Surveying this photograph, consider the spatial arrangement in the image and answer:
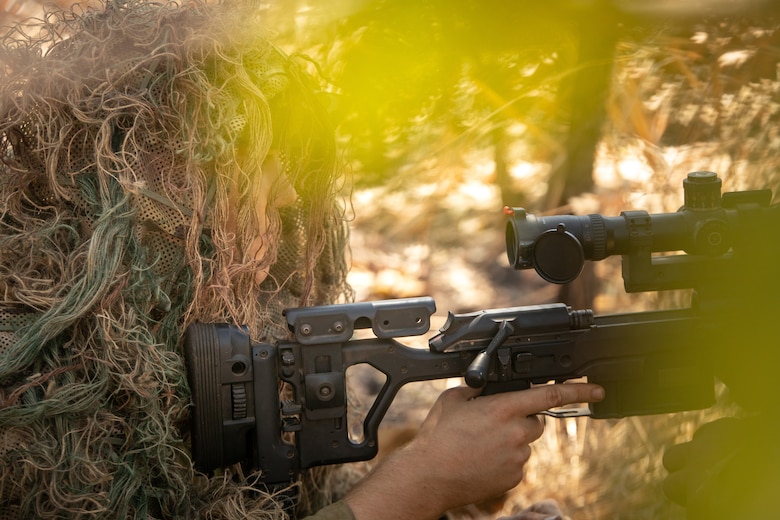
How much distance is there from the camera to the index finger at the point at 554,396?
1883 mm

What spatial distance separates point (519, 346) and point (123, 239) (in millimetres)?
892

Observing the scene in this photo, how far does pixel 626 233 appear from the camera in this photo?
1.90 meters

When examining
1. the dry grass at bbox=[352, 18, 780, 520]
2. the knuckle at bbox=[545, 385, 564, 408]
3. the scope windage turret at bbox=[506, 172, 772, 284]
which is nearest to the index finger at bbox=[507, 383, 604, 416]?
the knuckle at bbox=[545, 385, 564, 408]

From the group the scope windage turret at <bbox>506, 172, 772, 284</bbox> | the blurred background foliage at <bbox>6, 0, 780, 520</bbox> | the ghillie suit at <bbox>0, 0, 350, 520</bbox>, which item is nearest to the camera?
the ghillie suit at <bbox>0, 0, 350, 520</bbox>

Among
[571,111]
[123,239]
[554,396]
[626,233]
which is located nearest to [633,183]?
[571,111]

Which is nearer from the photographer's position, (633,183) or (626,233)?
(626,233)

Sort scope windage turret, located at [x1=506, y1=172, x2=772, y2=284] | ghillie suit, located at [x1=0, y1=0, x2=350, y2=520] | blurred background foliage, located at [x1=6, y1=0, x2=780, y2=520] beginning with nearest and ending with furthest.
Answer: ghillie suit, located at [x1=0, y1=0, x2=350, y2=520] < scope windage turret, located at [x1=506, y1=172, x2=772, y2=284] < blurred background foliage, located at [x1=6, y1=0, x2=780, y2=520]

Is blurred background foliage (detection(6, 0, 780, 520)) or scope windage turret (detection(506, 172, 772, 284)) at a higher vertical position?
blurred background foliage (detection(6, 0, 780, 520))

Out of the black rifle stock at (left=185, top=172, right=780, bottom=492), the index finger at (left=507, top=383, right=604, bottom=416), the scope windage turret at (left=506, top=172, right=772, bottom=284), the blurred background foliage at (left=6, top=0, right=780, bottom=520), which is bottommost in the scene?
the index finger at (left=507, top=383, right=604, bottom=416)

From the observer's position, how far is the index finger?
188 centimetres

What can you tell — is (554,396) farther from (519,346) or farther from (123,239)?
(123,239)

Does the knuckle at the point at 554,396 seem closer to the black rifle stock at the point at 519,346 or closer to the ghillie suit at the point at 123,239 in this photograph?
the black rifle stock at the point at 519,346

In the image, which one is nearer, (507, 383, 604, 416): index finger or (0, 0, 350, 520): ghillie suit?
(0, 0, 350, 520): ghillie suit

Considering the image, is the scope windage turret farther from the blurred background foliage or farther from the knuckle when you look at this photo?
the blurred background foliage
